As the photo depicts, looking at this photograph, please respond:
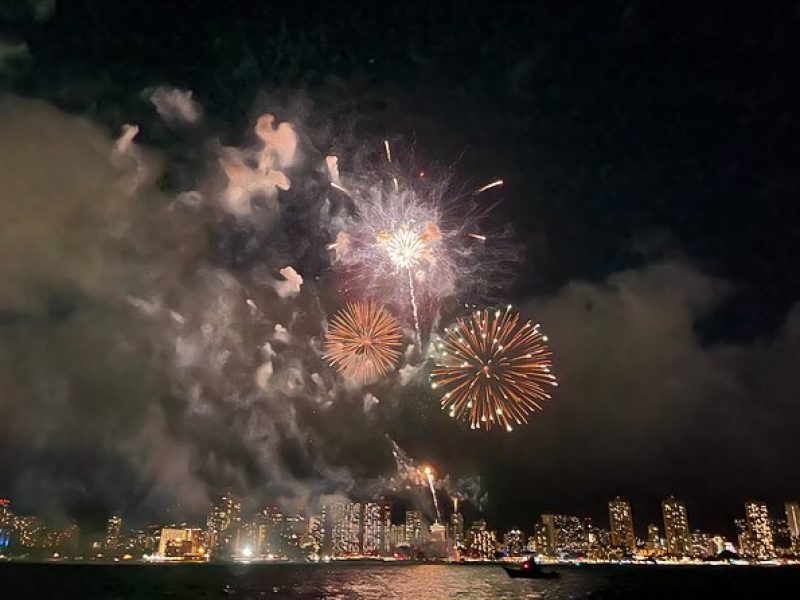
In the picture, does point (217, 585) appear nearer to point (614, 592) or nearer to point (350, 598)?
point (350, 598)

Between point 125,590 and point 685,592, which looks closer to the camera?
point 125,590

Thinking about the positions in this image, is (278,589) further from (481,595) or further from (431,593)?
(481,595)

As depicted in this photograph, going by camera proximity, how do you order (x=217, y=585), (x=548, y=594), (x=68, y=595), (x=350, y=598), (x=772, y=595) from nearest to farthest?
1. (x=350, y=598)
2. (x=68, y=595)
3. (x=548, y=594)
4. (x=772, y=595)
5. (x=217, y=585)

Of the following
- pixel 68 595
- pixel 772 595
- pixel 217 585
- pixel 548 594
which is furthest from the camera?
pixel 217 585

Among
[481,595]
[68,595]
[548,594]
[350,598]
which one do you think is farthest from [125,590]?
[548,594]

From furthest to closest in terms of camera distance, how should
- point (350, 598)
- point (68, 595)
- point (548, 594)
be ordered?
1. point (548, 594)
2. point (68, 595)
3. point (350, 598)

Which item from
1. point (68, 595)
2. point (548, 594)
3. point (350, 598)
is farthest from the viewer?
point (548, 594)

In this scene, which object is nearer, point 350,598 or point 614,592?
point 350,598

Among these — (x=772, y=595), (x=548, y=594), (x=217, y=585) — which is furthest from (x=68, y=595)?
(x=772, y=595)
